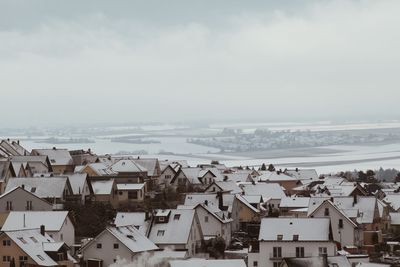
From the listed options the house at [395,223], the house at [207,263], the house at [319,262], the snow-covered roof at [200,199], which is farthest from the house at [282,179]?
the house at [207,263]

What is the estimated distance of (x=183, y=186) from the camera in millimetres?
75000

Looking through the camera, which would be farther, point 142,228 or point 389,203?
point 389,203

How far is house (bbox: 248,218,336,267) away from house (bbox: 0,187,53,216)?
14.2 m

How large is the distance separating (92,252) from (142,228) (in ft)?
17.0

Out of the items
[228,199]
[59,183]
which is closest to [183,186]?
[228,199]

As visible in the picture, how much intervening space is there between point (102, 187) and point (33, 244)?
19960 millimetres

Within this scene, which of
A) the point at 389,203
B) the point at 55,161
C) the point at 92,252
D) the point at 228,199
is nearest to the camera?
the point at 92,252

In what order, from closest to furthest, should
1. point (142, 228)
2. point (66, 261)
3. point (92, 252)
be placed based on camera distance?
point (66, 261) → point (92, 252) → point (142, 228)

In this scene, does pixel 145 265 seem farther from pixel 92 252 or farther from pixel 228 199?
pixel 228 199

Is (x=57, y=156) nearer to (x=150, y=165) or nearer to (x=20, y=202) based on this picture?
(x=150, y=165)

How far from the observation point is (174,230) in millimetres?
51594

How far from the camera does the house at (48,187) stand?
58175mm

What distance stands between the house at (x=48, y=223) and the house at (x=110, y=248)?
236cm

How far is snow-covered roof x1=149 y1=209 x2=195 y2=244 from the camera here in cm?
5091
